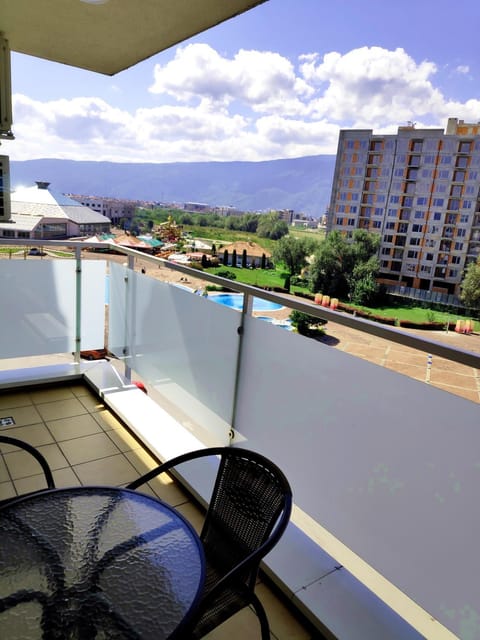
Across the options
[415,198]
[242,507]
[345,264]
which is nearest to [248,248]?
[345,264]

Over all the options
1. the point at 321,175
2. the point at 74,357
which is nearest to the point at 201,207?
the point at 321,175

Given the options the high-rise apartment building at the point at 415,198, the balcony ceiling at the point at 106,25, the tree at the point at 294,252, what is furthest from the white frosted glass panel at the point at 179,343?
the high-rise apartment building at the point at 415,198

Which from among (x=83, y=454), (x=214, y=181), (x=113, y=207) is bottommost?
(x=83, y=454)

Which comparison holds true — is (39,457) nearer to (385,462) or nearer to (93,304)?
(385,462)

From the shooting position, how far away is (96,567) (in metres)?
0.94

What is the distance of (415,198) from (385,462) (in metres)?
43.5

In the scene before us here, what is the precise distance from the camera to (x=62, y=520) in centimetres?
107

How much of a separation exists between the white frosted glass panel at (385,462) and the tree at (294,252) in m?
41.3

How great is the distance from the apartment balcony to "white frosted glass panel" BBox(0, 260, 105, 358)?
0.01 m

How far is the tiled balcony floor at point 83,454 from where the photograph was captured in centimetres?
134

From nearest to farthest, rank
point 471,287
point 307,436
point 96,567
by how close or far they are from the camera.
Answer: point 96,567 → point 307,436 → point 471,287

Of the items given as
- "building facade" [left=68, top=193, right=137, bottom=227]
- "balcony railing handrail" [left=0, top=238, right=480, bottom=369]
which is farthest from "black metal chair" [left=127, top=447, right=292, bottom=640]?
"building facade" [left=68, top=193, right=137, bottom=227]

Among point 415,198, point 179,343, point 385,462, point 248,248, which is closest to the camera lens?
point 385,462

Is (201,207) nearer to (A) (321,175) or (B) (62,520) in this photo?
(A) (321,175)
